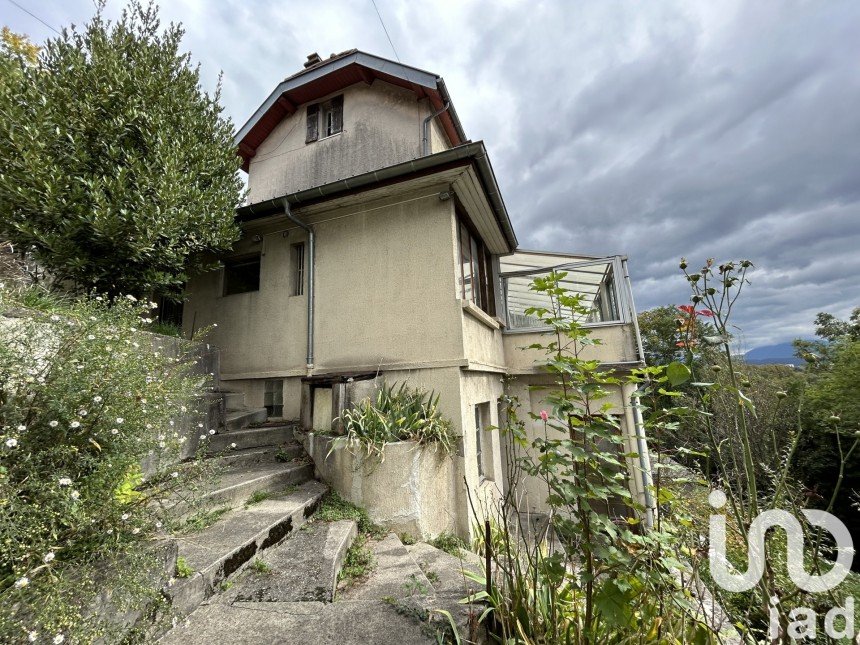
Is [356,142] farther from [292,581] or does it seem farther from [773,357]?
[773,357]

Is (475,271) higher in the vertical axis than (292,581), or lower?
higher

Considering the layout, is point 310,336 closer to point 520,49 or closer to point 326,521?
point 326,521

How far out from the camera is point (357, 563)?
313cm

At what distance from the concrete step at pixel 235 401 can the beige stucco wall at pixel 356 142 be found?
4.79 metres

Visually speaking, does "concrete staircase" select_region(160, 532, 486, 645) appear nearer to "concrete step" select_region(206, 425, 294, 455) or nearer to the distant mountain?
"concrete step" select_region(206, 425, 294, 455)

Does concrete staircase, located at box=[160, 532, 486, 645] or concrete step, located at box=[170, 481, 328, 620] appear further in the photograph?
concrete step, located at box=[170, 481, 328, 620]

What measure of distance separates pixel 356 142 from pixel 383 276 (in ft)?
13.9

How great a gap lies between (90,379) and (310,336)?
4.02 meters

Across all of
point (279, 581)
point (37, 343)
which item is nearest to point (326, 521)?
point (279, 581)

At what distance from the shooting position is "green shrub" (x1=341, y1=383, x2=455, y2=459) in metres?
4.11

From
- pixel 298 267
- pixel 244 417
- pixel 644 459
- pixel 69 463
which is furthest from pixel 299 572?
pixel 298 267

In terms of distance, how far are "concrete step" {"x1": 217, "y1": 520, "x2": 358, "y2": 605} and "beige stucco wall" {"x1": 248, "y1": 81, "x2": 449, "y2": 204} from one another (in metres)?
7.07

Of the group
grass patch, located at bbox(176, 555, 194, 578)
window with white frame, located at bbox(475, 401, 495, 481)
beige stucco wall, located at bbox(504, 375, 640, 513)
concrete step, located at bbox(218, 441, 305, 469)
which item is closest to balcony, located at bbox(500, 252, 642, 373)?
beige stucco wall, located at bbox(504, 375, 640, 513)

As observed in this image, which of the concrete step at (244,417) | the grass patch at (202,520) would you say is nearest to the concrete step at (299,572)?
the grass patch at (202,520)
